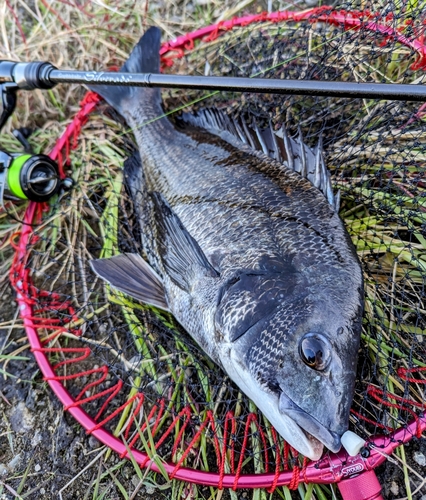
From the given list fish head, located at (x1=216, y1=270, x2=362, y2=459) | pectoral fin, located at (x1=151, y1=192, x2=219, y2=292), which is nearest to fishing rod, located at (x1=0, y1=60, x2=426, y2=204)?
pectoral fin, located at (x1=151, y1=192, x2=219, y2=292)

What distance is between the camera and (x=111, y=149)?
3062mm

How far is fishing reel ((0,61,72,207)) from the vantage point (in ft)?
8.64

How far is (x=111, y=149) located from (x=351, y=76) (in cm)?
161

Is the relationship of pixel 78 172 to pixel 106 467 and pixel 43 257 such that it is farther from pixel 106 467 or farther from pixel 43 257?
pixel 106 467

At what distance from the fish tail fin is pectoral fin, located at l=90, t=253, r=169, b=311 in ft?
3.30

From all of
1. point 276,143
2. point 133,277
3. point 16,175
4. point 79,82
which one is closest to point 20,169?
point 16,175

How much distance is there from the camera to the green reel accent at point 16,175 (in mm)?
2664

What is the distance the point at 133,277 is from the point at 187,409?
0.75 m

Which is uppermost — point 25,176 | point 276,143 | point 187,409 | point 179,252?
point 25,176

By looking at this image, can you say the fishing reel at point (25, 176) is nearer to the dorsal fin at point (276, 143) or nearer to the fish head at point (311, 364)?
the dorsal fin at point (276, 143)

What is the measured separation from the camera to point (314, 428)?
1.57m

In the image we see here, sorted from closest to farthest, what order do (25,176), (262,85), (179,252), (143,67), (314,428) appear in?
1. (314,428)
2. (262,85)
3. (179,252)
4. (25,176)
5. (143,67)

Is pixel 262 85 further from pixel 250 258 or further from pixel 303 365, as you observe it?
pixel 303 365

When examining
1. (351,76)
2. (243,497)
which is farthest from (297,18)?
(243,497)
